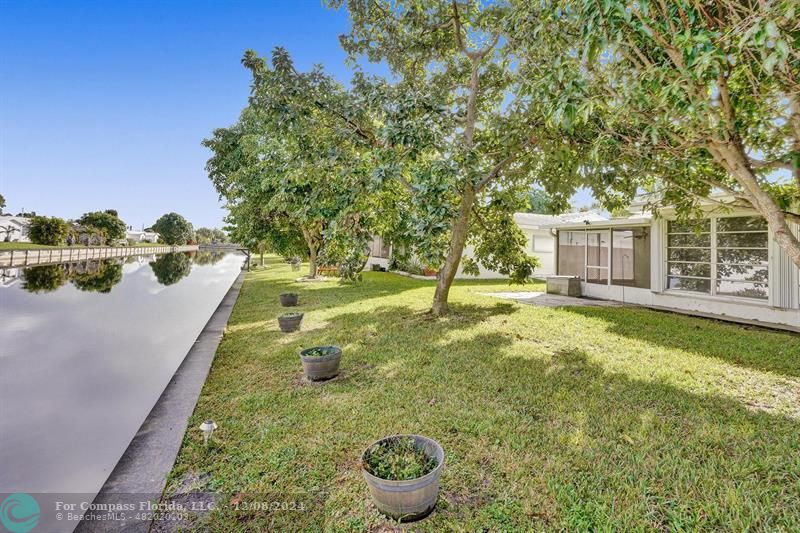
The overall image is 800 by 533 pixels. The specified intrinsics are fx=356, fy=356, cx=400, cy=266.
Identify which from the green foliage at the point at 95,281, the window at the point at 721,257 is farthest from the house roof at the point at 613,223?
the green foliage at the point at 95,281

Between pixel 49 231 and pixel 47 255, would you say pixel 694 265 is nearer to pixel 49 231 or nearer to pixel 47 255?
pixel 47 255

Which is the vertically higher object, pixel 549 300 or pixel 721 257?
pixel 721 257

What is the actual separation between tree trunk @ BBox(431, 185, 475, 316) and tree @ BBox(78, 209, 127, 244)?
7132 cm

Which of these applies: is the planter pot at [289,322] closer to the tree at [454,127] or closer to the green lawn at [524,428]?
the green lawn at [524,428]

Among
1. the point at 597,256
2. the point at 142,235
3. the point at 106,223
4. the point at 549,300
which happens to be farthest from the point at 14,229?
the point at 597,256

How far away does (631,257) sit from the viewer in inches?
455

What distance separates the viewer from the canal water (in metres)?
3.69

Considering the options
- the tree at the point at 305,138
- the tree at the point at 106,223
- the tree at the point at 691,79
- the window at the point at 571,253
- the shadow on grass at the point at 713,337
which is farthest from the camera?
the tree at the point at 106,223

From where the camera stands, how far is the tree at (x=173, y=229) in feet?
295

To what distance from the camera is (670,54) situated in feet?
13.0

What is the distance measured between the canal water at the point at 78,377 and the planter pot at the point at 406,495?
2750 millimetres

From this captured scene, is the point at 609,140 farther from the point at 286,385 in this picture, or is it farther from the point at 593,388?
the point at 286,385

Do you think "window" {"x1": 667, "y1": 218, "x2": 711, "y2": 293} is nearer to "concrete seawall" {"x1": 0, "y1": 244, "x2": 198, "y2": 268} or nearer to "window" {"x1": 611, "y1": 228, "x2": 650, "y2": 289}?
"window" {"x1": 611, "y1": 228, "x2": 650, "y2": 289}

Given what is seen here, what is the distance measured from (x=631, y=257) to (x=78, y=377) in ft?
47.2
